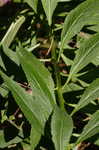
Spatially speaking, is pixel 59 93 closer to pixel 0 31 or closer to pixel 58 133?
pixel 58 133

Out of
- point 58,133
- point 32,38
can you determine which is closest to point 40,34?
point 32,38

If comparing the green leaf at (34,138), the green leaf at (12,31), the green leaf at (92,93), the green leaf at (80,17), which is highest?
the green leaf at (80,17)

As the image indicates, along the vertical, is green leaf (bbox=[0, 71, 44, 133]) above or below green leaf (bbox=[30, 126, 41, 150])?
above

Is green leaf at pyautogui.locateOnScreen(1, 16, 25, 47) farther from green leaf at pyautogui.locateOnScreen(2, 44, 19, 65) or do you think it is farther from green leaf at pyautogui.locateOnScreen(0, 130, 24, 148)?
green leaf at pyautogui.locateOnScreen(0, 130, 24, 148)

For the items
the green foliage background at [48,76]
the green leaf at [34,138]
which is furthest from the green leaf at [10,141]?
the green leaf at [34,138]

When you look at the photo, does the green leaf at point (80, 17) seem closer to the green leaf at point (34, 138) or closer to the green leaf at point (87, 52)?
the green leaf at point (87, 52)

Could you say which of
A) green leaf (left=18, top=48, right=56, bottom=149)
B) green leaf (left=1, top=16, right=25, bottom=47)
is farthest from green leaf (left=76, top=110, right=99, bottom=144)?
green leaf (left=1, top=16, right=25, bottom=47)
